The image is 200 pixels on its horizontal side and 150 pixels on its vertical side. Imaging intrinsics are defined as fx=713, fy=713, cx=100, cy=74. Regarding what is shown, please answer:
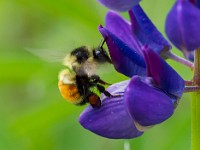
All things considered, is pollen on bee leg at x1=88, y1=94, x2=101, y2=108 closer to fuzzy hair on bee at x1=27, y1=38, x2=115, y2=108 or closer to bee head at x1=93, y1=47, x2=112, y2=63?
fuzzy hair on bee at x1=27, y1=38, x2=115, y2=108

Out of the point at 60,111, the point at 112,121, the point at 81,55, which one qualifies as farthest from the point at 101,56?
the point at 60,111

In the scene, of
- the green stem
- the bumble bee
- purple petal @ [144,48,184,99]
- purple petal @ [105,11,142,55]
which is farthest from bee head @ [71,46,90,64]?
the green stem

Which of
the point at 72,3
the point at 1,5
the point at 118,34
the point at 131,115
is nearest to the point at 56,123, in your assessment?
the point at 72,3

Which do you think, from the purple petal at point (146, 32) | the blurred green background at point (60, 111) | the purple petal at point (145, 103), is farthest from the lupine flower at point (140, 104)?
the blurred green background at point (60, 111)

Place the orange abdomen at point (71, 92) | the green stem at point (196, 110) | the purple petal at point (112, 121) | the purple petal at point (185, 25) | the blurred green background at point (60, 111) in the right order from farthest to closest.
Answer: the blurred green background at point (60, 111) < the orange abdomen at point (71, 92) < the purple petal at point (112, 121) < the green stem at point (196, 110) < the purple petal at point (185, 25)

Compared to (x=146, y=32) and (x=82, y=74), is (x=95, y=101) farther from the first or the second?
(x=146, y=32)

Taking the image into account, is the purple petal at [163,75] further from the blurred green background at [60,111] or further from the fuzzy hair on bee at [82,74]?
the blurred green background at [60,111]

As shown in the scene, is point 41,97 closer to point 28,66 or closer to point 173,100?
point 28,66
